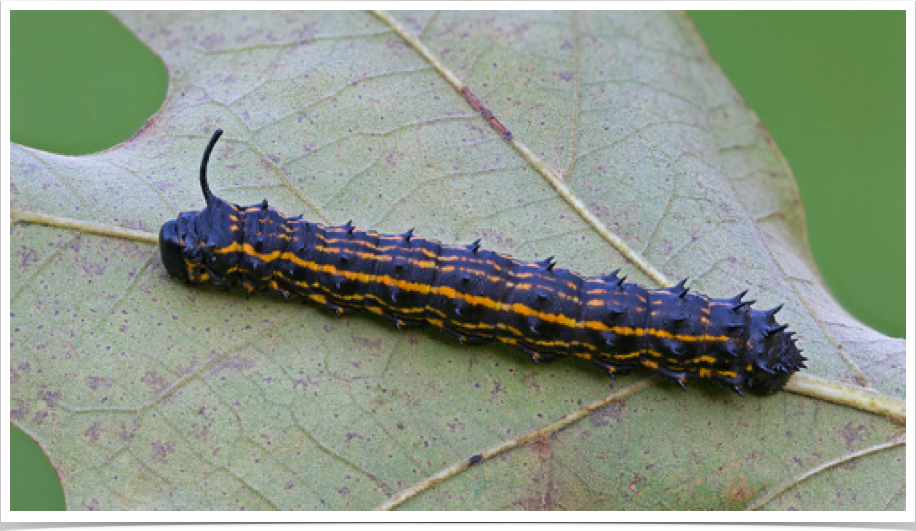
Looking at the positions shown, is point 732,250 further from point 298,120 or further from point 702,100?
point 298,120

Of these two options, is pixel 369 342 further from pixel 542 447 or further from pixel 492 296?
pixel 542 447

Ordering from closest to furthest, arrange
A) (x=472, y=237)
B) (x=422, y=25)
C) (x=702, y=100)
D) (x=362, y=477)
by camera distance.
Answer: (x=362, y=477) < (x=472, y=237) < (x=422, y=25) < (x=702, y=100)

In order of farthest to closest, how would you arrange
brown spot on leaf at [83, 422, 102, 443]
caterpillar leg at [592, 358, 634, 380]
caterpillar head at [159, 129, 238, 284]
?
1. caterpillar leg at [592, 358, 634, 380]
2. caterpillar head at [159, 129, 238, 284]
3. brown spot on leaf at [83, 422, 102, 443]

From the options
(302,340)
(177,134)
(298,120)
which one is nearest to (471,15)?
(298,120)

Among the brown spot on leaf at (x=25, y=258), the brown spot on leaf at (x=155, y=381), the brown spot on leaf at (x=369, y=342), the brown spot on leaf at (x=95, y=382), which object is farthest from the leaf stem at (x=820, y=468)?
the brown spot on leaf at (x=25, y=258)

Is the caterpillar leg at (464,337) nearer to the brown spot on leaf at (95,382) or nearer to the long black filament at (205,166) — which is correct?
the long black filament at (205,166)

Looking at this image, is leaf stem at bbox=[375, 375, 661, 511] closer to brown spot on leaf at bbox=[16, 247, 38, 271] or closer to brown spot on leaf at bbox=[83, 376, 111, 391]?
brown spot on leaf at bbox=[83, 376, 111, 391]

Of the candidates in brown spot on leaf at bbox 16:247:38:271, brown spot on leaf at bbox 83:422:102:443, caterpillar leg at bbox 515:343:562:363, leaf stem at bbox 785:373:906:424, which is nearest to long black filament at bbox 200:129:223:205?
brown spot on leaf at bbox 16:247:38:271

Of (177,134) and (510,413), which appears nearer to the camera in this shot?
(510,413)
